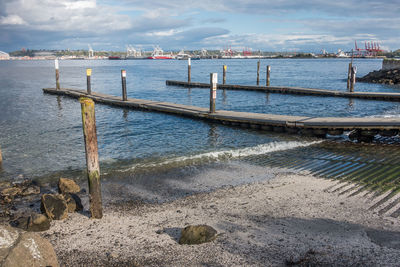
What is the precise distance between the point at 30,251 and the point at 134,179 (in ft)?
19.5

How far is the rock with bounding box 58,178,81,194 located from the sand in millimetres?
1776

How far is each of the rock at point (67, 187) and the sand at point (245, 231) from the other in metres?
1.78

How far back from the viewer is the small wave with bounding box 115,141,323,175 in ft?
41.9

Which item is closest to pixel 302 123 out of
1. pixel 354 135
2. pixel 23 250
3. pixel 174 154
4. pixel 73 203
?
pixel 354 135

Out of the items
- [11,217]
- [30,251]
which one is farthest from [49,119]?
[30,251]

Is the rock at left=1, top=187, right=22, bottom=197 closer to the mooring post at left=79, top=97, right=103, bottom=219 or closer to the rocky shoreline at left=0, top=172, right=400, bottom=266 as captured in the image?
the rocky shoreline at left=0, top=172, right=400, bottom=266

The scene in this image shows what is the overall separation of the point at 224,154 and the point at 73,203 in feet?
22.4

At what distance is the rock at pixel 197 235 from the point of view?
6637mm

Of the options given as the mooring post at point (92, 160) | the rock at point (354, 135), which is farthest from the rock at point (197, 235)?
the rock at point (354, 135)

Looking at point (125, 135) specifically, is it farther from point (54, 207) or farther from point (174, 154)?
point (54, 207)

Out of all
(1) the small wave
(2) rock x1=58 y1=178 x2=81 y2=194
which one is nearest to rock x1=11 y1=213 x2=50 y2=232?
(2) rock x1=58 y1=178 x2=81 y2=194

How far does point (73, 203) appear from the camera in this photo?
8547mm

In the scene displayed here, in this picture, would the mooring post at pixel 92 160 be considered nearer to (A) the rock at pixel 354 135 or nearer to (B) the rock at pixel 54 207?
(B) the rock at pixel 54 207

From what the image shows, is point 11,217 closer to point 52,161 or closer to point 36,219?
point 36,219
